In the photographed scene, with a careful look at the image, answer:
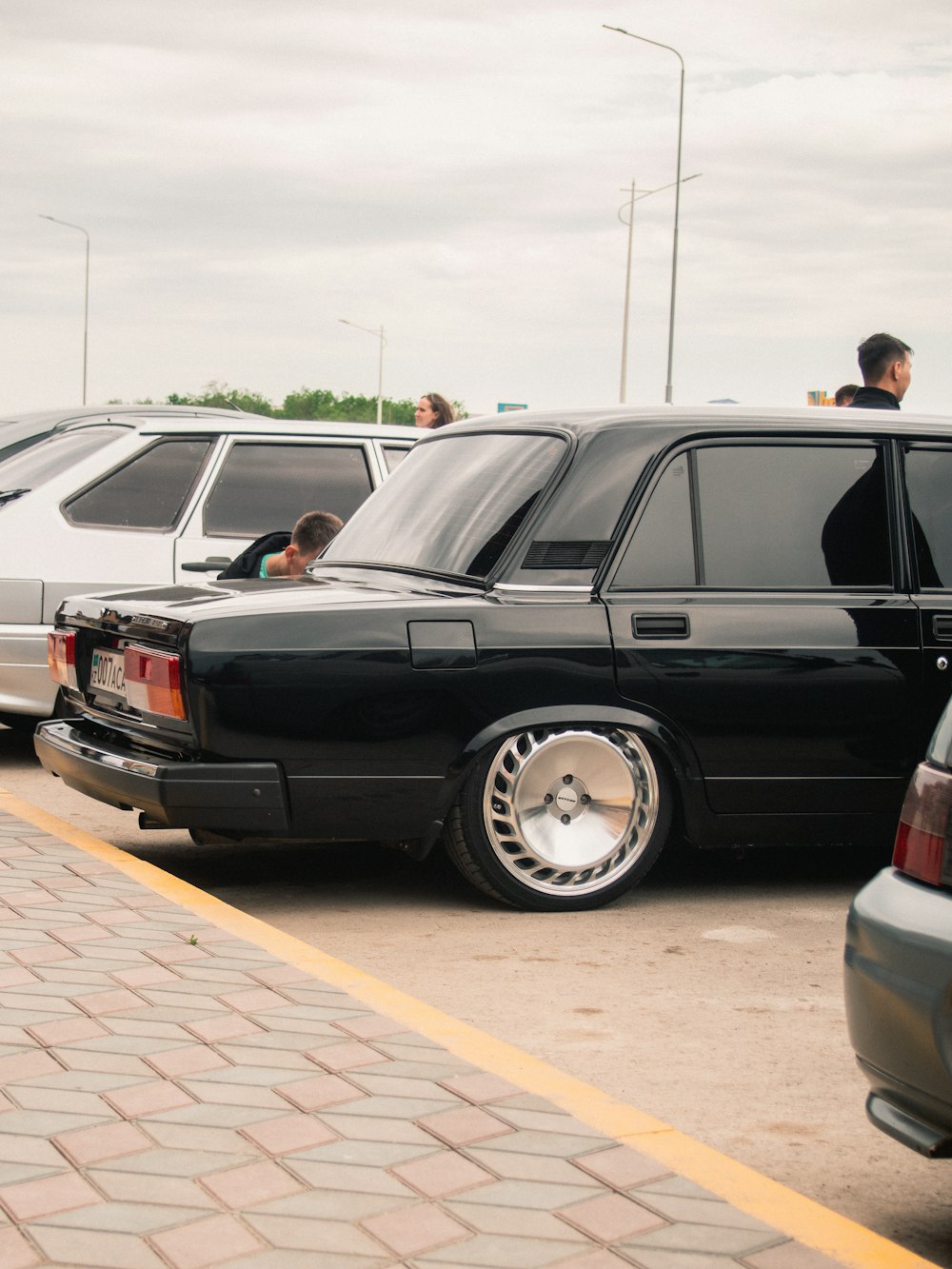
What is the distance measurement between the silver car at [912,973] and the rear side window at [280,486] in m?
6.20

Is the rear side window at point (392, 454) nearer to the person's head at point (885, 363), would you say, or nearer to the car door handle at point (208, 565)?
the car door handle at point (208, 565)

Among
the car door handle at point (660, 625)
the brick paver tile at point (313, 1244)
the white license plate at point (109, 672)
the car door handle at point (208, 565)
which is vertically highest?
the car door handle at point (208, 565)

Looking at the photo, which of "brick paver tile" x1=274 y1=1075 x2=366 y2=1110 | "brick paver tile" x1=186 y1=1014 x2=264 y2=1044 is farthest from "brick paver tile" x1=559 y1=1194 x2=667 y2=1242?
"brick paver tile" x1=186 y1=1014 x2=264 y2=1044

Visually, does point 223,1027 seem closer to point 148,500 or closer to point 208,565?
point 208,565

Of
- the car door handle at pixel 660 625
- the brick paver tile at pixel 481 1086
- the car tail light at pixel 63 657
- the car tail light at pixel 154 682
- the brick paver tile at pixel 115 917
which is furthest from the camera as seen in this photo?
the car tail light at pixel 63 657

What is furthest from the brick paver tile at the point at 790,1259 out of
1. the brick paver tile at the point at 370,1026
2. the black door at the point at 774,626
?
the black door at the point at 774,626

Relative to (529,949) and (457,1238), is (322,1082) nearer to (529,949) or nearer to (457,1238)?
(457,1238)

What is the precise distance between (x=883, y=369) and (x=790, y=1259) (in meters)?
6.06

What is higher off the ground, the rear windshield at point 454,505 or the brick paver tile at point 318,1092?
the rear windshield at point 454,505

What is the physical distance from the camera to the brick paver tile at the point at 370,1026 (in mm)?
4105

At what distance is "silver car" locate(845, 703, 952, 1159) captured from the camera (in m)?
2.98

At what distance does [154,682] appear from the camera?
5.88 metres

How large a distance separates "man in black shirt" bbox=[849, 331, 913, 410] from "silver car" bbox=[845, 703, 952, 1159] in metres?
5.29

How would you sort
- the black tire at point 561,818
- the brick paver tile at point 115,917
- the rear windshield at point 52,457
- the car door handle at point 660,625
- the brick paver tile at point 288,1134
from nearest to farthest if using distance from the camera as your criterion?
the brick paver tile at point 288,1134, the brick paver tile at point 115,917, the black tire at point 561,818, the car door handle at point 660,625, the rear windshield at point 52,457
